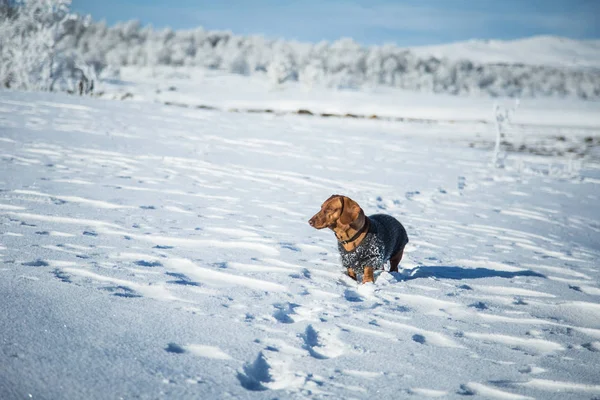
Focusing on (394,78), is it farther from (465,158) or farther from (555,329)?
(555,329)

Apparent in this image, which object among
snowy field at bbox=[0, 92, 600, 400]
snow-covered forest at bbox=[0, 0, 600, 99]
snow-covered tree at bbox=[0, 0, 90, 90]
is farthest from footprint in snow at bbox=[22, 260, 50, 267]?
snow-covered forest at bbox=[0, 0, 600, 99]

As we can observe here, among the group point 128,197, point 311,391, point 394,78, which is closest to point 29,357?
point 311,391

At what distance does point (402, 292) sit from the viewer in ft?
9.38

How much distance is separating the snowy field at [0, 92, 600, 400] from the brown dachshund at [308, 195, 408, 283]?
0.49 feet

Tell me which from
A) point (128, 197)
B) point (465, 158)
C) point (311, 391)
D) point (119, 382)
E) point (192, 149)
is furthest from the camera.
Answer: point (465, 158)

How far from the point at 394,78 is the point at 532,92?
15.7m

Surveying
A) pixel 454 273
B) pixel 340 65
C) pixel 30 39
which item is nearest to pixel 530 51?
pixel 340 65

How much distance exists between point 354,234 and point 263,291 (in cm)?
77

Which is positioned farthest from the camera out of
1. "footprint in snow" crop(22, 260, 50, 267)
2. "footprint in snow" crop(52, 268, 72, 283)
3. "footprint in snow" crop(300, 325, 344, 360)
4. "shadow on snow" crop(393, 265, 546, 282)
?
"shadow on snow" crop(393, 265, 546, 282)

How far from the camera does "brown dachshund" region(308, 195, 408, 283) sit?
Result: 9.37ft

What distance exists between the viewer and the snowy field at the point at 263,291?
5.63 ft

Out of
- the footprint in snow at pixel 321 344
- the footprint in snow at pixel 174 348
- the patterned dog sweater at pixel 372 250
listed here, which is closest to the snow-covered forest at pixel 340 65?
the patterned dog sweater at pixel 372 250

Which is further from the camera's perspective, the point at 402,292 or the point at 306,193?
the point at 306,193

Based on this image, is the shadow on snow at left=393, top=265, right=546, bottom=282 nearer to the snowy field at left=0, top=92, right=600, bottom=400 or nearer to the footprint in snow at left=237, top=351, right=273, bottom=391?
the snowy field at left=0, top=92, right=600, bottom=400
